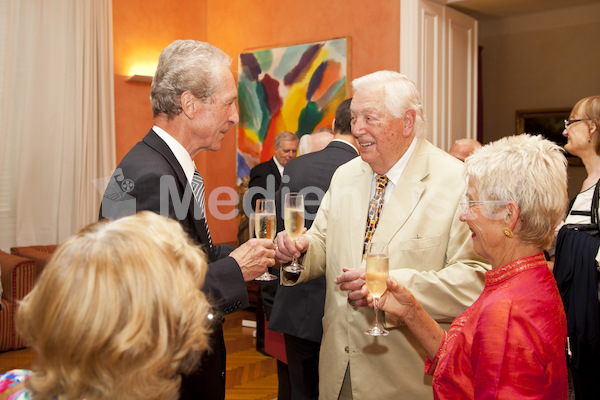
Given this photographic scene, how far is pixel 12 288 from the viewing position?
5285 mm

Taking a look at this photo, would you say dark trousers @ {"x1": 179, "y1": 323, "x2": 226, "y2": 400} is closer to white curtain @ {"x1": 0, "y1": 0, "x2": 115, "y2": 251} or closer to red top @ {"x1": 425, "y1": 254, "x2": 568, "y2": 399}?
red top @ {"x1": 425, "y1": 254, "x2": 568, "y2": 399}

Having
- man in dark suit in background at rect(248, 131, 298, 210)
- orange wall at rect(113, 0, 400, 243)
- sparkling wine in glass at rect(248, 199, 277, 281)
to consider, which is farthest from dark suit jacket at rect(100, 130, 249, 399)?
orange wall at rect(113, 0, 400, 243)

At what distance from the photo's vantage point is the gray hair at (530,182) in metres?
1.48

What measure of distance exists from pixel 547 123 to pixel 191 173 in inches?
307

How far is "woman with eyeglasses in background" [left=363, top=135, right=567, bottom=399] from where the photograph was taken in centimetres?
134

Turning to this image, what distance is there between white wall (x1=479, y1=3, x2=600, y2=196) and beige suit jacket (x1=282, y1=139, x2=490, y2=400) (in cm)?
688

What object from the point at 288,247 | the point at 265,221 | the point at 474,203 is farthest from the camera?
the point at 288,247

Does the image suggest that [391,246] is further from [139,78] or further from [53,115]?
[139,78]

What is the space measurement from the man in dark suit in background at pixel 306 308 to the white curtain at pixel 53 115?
402 cm

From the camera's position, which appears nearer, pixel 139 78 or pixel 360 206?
pixel 360 206

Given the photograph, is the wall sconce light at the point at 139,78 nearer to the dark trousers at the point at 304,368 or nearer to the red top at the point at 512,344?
the dark trousers at the point at 304,368

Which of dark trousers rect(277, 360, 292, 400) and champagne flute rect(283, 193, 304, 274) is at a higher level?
Result: champagne flute rect(283, 193, 304, 274)

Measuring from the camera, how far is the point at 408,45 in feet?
17.8

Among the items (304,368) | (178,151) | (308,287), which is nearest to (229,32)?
(308,287)
